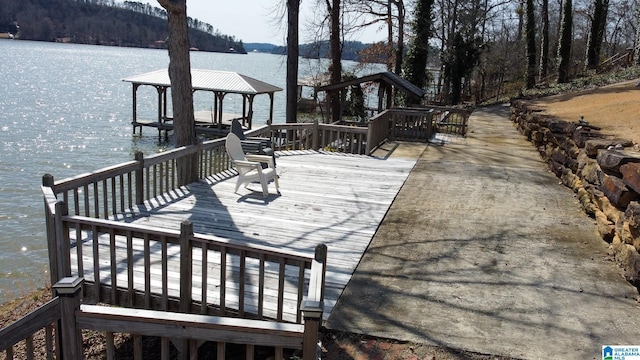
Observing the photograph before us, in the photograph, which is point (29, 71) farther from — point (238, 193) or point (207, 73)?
point (238, 193)

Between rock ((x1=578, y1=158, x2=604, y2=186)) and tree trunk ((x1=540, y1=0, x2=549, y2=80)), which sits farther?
tree trunk ((x1=540, y1=0, x2=549, y2=80))

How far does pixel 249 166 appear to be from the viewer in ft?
24.8

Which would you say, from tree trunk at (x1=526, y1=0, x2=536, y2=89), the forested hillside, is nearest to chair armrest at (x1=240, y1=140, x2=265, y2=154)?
tree trunk at (x1=526, y1=0, x2=536, y2=89)

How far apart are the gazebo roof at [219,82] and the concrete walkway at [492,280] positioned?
13.2 metres

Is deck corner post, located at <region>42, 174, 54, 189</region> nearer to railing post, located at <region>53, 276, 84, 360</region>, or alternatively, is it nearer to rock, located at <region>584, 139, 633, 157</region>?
railing post, located at <region>53, 276, 84, 360</region>

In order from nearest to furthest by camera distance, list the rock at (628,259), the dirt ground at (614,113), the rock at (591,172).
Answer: the rock at (628,259), the rock at (591,172), the dirt ground at (614,113)

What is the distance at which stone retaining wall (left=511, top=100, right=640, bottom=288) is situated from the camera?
510 cm

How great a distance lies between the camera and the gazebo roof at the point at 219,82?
67.1ft

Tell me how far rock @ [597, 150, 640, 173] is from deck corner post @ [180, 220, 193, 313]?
471 cm

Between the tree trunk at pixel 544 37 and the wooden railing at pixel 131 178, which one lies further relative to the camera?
the tree trunk at pixel 544 37

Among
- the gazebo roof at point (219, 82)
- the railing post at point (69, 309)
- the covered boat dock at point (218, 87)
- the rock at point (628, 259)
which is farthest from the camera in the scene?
the covered boat dock at point (218, 87)

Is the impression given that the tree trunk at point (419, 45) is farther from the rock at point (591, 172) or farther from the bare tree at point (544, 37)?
the rock at point (591, 172)

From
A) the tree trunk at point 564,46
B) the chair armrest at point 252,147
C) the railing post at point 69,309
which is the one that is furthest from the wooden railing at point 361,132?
the tree trunk at point 564,46

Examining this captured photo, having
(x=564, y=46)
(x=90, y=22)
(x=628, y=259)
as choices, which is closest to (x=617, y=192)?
(x=628, y=259)
